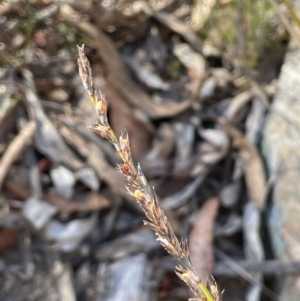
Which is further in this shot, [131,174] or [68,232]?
[68,232]

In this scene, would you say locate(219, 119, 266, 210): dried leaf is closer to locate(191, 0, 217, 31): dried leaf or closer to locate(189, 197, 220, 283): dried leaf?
locate(189, 197, 220, 283): dried leaf

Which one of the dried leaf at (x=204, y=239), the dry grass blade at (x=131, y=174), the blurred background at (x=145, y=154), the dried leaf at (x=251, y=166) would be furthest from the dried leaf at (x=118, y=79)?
the dry grass blade at (x=131, y=174)

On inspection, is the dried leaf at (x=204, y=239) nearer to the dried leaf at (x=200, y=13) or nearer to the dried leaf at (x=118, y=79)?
the dried leaf at (x=118, y=79)

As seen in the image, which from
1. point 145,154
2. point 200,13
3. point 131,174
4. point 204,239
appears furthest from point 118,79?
point 131,174

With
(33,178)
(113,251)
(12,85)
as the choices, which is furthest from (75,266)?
(12,85)

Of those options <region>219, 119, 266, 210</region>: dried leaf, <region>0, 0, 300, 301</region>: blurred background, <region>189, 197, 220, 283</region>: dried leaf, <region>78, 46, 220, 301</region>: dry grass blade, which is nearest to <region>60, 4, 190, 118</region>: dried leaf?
<region>0, 0, 300, 301</region>: blurred background

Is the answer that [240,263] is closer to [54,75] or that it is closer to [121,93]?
[121,93]

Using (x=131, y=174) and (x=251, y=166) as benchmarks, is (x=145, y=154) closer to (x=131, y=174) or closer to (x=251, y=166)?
(x=251, y=166)

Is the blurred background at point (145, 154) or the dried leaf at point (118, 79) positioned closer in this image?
the blurred background at point (145, 154)
